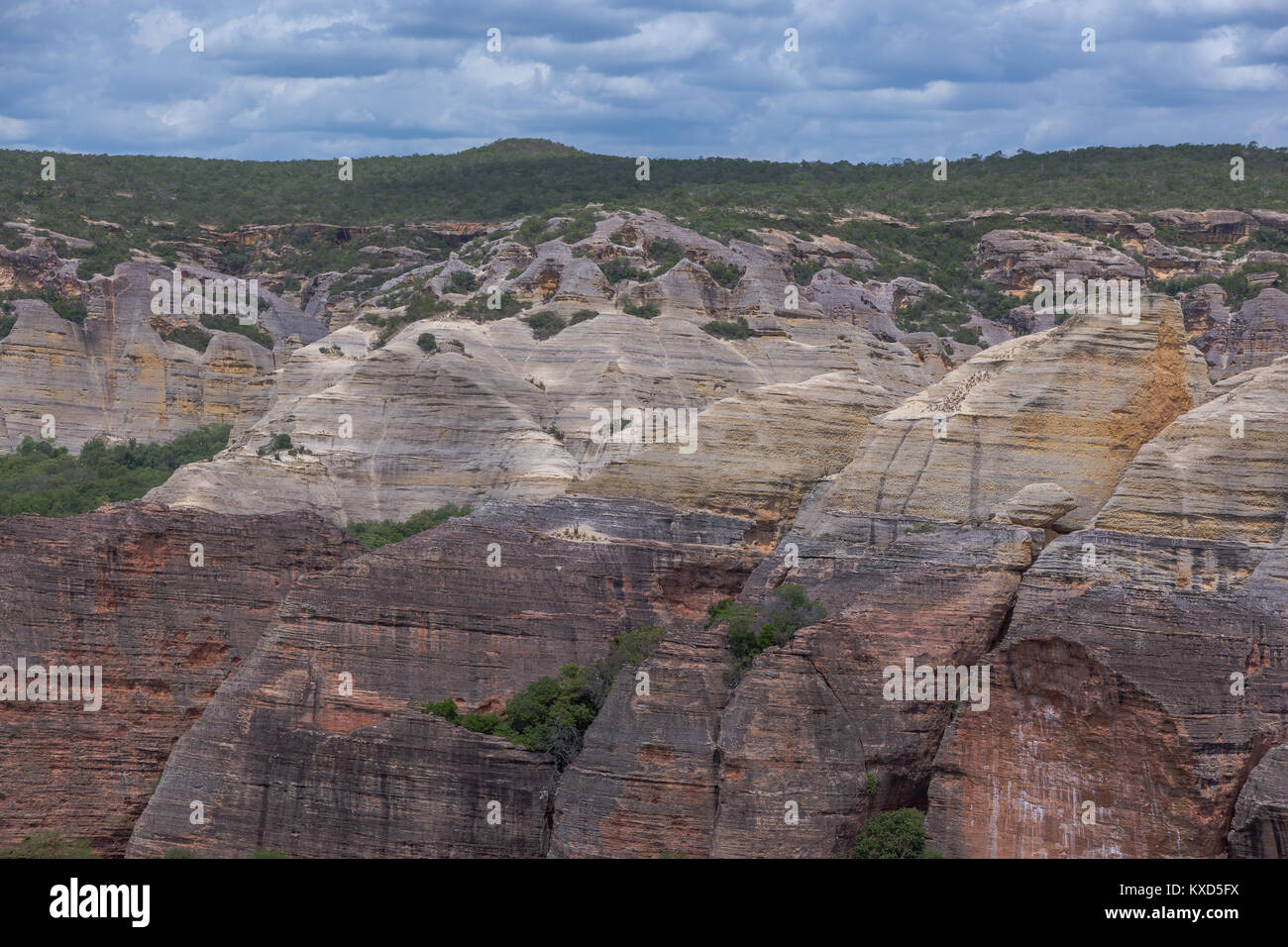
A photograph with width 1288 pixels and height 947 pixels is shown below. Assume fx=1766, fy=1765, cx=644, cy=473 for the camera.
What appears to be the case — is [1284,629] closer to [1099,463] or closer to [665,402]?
[1099,463]

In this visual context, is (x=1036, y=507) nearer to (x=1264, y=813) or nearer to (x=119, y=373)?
(x=1264, y=813)

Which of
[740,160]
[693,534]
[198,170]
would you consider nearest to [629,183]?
[740,160]

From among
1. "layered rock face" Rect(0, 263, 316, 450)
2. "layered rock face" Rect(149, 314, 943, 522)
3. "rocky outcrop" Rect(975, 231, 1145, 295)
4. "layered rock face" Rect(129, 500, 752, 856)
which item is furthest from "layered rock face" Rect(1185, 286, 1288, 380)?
"layered rock face" Rect(0, 263, 316, 450)

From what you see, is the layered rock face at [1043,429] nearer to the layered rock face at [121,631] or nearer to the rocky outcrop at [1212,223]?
the layered rock face at [121,631]

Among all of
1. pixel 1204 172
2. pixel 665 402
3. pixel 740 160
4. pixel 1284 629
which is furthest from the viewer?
pixel 740 160

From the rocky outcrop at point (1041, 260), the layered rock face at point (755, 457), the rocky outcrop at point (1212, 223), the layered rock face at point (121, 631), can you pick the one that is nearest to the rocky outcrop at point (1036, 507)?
the layered rock face at point (755, 457)

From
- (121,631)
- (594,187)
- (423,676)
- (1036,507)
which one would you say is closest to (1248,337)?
(1036,507)

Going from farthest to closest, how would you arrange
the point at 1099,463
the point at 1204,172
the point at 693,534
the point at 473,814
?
the point at 1204,172 → the point at 693,534 → the point at 1099,463 → the point at 473,814
